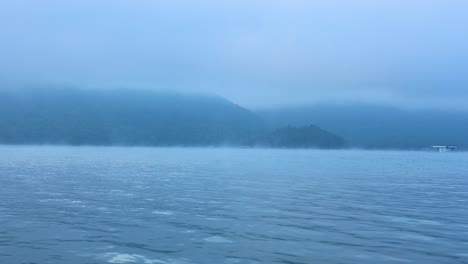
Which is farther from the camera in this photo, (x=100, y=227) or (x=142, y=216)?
(x=142, y=216)

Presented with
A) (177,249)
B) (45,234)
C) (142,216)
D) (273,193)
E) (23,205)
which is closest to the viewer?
(177,249)

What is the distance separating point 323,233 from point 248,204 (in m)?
12.4

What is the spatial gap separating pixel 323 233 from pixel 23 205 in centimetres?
2187

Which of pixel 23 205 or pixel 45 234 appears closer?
pixel 45 234

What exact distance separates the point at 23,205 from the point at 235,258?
2101 centimetres

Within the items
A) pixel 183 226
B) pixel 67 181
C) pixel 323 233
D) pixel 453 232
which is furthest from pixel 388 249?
pixel 67 181

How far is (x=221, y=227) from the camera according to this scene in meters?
29.3

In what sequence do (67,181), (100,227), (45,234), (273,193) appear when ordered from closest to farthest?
(45,234), (100,227), (273,193), (67,181)

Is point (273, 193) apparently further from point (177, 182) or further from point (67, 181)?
point (67, 181)

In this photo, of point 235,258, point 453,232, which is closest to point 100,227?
point 235,258

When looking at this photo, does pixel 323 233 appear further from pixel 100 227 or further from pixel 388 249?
pixel 100 227

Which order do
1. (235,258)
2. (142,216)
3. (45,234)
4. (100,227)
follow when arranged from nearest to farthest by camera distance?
(235,258), (45,234), (100,227), (142,216)

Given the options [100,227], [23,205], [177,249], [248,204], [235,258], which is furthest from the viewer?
[248,204]

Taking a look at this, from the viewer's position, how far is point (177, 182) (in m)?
58.8
